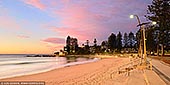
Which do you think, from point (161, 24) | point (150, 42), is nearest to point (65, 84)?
point (161, 24)

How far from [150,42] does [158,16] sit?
1688 inches

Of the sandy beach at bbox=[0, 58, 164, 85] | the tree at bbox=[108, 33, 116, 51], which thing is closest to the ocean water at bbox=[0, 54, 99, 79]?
the sandy beach at bbox=[0, 58, 164, 85]

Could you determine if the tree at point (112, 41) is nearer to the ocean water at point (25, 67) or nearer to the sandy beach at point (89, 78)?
the ocean water at point (25, 67)

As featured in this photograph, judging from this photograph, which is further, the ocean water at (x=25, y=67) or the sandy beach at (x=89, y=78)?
the ocean water at (x=25, y=67)

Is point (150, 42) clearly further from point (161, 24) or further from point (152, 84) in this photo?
point (152, 84)

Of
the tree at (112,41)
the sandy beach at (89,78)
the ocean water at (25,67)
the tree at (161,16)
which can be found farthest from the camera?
the tree at (112,41)

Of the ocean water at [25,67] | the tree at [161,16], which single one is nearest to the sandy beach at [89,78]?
the ocean water at [25,67]

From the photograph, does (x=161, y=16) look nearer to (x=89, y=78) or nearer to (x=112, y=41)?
(x=89, y=78)

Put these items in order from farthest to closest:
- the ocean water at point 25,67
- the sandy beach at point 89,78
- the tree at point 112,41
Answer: the tree at point 112,41 → the ocean water at point 25,67 → the sandy beach at point 89,78

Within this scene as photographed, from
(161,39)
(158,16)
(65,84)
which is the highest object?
(158,16)

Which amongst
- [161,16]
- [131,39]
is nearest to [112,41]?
[131,39]

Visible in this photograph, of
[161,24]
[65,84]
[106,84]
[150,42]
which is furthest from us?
[150,42]

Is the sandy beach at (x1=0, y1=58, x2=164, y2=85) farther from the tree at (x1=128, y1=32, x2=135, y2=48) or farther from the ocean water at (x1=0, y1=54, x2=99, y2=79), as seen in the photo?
the tree at (x1=128, y1=32, x2=135, y2=48)

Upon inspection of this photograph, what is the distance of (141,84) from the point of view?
13.9 m
